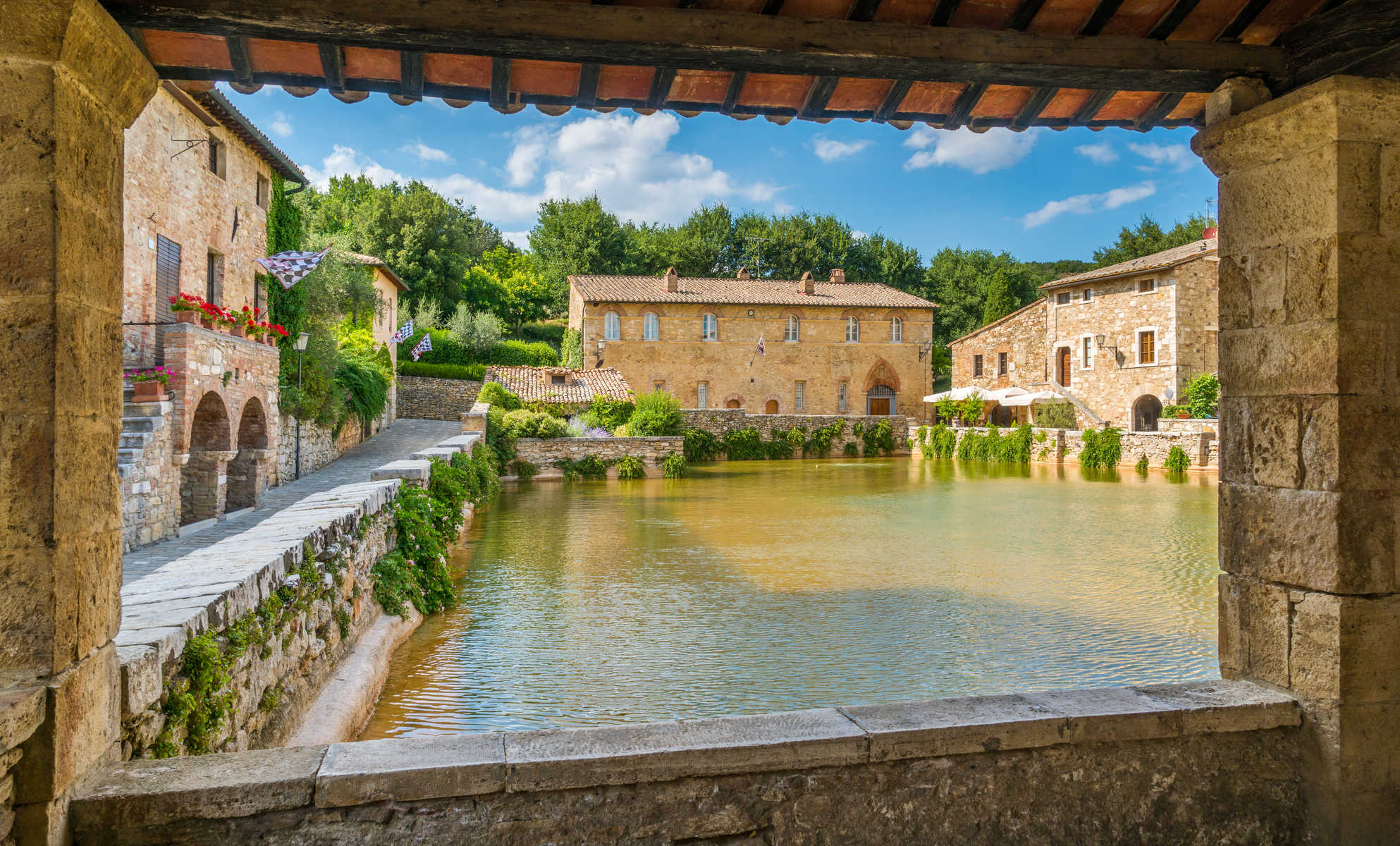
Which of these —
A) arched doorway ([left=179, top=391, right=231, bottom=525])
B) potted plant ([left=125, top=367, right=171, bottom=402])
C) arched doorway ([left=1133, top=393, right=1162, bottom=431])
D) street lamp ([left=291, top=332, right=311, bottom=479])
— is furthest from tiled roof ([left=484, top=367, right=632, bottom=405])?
arched doorway ([left=1133, top=393, right=1162, bottom=431])

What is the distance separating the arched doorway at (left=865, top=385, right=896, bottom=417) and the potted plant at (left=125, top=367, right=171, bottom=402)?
3120cm

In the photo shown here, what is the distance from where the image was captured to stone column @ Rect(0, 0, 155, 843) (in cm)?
216

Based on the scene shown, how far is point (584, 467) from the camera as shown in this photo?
21703mm

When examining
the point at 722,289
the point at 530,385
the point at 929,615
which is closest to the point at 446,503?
the point at 929,615

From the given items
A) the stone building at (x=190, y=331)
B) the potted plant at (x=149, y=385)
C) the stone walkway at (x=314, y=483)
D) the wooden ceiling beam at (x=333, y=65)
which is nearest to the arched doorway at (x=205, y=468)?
the stone building at (x=190, y=331)

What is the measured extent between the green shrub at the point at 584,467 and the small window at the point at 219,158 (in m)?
9.93

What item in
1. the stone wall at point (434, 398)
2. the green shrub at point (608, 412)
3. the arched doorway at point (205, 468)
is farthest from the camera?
the stone wall at point (434, 398)

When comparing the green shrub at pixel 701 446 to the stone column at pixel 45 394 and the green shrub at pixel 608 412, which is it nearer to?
the green shrub at pixel 608 412

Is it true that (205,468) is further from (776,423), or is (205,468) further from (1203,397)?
(1203,397)

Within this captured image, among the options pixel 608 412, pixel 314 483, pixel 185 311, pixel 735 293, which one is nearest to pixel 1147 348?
pixel 735 293

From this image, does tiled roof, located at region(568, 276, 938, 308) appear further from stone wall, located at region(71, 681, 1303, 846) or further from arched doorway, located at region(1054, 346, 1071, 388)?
stone wall, located at region(71, 681, 1303, 846)

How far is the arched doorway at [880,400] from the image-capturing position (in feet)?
126

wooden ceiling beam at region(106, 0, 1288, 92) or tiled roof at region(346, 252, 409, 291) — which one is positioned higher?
tiled roof at region(346, 252, 409, 291)

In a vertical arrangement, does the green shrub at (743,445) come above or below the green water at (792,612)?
above
